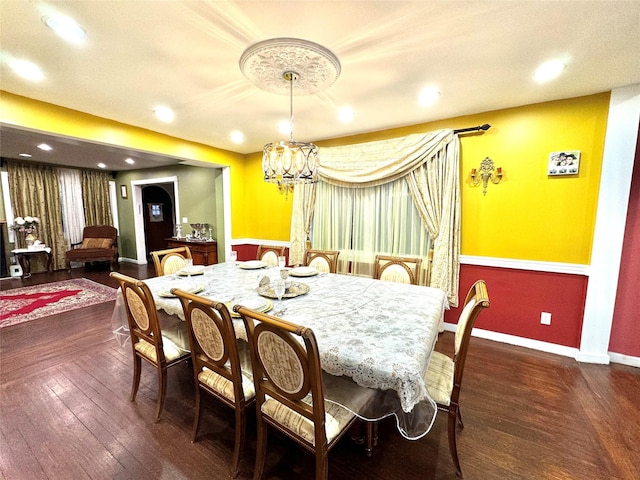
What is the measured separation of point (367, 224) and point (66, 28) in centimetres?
308

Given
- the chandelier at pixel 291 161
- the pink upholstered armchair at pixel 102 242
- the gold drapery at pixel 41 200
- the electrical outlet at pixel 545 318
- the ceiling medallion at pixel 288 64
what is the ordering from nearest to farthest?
the ceiling medallion at pixel 288 64
the chandelier at pixel 291 161
the electrical outlet at pixel 545 318
the gold drapery at pixel 41 200
the pink upholstered armchair at pixel 102 242

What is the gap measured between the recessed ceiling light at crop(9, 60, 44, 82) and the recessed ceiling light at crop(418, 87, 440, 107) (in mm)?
2923

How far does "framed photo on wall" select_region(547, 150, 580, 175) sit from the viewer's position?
Result: 8.00ft

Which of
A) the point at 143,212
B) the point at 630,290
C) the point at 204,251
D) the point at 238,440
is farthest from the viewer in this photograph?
the point at 143,212

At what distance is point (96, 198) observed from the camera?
21.8 ft

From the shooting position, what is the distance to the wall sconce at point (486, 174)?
279 cm

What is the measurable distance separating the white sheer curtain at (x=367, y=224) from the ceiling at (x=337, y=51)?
3.39ft

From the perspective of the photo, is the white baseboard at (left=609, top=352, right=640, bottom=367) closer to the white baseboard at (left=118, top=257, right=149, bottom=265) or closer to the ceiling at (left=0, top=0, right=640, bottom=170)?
the ceiling at (left=0, top=0, right=640, bottom=170)

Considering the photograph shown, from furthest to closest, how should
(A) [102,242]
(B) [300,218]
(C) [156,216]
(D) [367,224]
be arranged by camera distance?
(C) [156,216]
(A) [102,242]
(B) [300,218]
(D) [367,224]

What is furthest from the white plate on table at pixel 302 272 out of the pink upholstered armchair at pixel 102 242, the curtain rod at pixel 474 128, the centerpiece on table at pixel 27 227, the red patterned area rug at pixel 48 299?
the centerpiece on table at pixel 27 227

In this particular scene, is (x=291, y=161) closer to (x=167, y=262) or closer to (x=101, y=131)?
(x=167, y=262)

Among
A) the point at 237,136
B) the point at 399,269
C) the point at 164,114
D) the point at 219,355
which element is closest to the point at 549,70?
the point at 399,269

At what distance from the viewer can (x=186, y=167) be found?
5.54 m

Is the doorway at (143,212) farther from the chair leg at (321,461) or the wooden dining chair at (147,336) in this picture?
the chair leg at (321,461)
